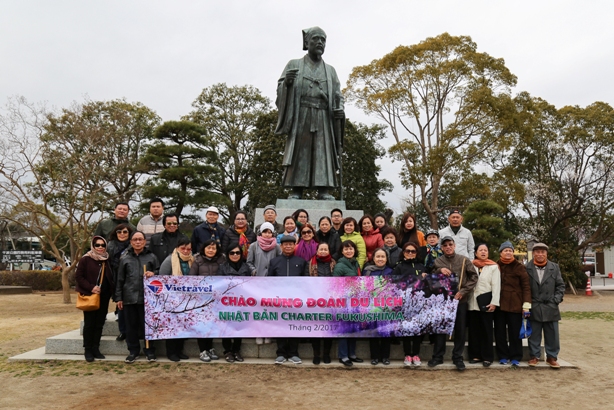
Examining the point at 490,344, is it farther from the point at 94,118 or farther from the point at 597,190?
the point at 94,118

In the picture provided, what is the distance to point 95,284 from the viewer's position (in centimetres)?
566

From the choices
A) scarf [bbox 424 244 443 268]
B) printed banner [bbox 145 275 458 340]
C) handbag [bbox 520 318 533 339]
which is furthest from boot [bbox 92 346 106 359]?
handbag [bbox 520 318 533 339]

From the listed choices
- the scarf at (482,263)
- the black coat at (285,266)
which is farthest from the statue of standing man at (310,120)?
the scarf at (482,263)

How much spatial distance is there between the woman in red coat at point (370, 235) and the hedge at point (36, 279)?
2059cm

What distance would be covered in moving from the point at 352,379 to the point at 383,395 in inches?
22.9

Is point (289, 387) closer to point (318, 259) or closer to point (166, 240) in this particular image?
point (318, 259)

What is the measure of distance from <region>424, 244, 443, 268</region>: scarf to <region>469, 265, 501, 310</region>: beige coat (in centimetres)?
55

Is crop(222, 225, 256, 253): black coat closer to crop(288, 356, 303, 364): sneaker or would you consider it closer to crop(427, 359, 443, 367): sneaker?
crop(288, 356, 303, 364): sneaker

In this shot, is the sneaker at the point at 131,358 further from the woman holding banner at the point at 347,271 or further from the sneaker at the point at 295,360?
the woman holding banner at the point at 347,271

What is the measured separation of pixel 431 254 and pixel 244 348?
2.52 m

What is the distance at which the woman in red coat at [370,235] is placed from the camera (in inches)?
245

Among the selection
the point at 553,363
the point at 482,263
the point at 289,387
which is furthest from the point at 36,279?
the point at 553,363

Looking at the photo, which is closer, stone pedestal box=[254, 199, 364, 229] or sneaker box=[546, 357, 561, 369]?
sneaker box=[546, 357, 561, 369]

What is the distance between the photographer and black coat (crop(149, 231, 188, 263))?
6.05 meters
